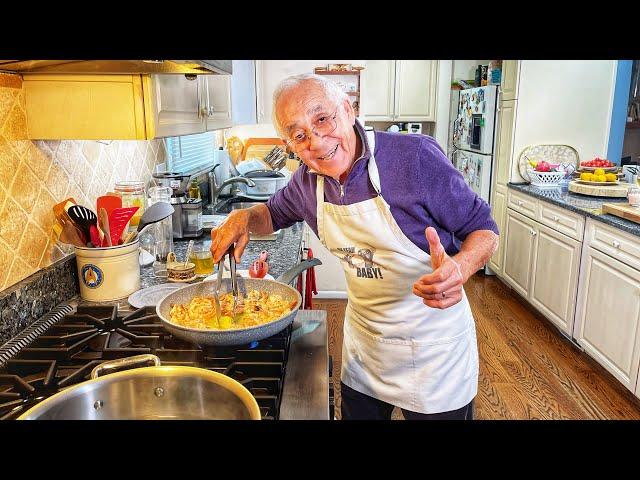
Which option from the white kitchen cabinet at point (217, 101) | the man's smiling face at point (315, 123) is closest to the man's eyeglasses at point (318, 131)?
the man's smiling face at point (315, 123)

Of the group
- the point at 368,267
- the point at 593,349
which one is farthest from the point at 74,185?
the point at 593,349

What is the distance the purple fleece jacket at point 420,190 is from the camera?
1.38 meters

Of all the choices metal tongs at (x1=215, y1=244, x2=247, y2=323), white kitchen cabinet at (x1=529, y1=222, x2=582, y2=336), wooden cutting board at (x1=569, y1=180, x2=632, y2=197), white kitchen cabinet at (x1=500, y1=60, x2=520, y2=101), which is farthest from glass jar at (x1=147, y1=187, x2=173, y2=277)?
white kitchen cabinet at (x1=500, y1=60, x2=520, y2=101)

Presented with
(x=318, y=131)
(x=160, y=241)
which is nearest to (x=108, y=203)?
(x=160, y=241)

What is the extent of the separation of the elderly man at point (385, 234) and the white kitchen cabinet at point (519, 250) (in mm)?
2611

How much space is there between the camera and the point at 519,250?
418cm

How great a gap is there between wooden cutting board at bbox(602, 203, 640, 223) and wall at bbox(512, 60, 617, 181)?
1455 mm

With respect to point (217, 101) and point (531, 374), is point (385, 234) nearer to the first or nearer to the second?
point (217, 101)

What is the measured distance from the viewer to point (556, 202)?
3477 millimetres

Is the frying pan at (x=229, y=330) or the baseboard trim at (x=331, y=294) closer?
the frying pan at (x=229, y=330)

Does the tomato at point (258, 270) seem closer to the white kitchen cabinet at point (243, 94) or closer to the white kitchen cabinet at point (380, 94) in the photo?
the white kitchen cabinet at point (243, 94)

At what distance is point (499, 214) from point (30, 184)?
3.92 m
